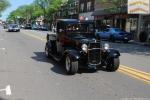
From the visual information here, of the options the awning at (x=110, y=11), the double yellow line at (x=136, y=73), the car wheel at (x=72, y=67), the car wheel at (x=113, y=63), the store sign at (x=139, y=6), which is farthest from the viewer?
the awning at (x=110, y=11)

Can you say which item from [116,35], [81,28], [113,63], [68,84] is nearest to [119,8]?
[116,35]

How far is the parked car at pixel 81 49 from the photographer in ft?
43.3

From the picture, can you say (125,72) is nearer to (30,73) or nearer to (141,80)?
(141,80)

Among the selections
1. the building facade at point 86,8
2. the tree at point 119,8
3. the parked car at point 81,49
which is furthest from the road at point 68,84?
the building facade at point 86,8

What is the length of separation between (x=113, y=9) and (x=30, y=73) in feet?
143

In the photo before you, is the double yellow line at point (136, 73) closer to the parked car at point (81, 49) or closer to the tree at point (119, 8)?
the parked car at point (81, 49)

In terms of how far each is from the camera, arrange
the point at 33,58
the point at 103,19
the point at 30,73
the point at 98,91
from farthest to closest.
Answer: the point at 103,19 < the point at 33,58 < the point at 30,73 < the point at 98,91

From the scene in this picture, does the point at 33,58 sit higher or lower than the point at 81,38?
lower

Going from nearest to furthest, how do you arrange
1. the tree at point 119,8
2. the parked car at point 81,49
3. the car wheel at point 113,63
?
the parked car at point 81,49 → the car wheel at point 113,63 → the tree at point 119,8

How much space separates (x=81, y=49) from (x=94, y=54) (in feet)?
1.73

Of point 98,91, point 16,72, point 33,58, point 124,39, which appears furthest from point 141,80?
point 124,39

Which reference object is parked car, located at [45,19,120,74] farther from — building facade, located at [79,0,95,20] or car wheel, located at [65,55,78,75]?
building facade, located at [79,0,95,20]

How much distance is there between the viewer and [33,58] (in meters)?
18.5


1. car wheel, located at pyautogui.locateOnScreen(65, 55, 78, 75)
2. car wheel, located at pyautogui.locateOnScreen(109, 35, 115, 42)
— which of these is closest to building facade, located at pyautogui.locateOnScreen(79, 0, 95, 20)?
car wheel, located at pyautogui.locateOnScreen(109, 35, 115, 42)
